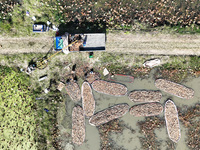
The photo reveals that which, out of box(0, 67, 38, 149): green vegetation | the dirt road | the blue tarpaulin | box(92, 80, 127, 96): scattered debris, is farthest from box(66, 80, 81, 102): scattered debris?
the dirt road

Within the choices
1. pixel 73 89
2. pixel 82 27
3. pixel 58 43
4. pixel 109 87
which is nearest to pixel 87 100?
pixel 73 89

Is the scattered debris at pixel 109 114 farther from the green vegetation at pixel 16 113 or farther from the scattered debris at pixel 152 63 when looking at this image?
the green vegetation at pixel 16 113

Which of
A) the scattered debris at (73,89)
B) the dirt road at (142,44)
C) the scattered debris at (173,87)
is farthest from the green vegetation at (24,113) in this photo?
the scattered debris at (173,87)

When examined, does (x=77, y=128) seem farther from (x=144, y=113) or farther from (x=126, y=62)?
(x=126, y=62)

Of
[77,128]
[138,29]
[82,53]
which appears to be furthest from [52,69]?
[138,29]

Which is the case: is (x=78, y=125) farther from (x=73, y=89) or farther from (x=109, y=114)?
(x=73, y=89)

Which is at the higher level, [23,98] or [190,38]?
[190,38]
